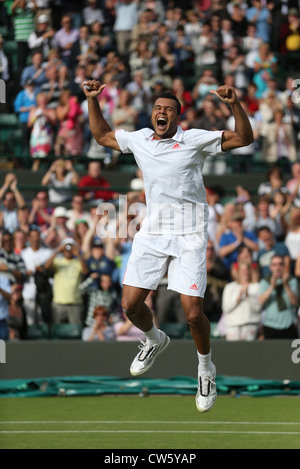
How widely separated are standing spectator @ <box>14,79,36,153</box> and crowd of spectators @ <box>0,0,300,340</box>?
0.09 ft

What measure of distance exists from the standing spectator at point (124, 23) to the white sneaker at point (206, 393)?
12380 millimetres

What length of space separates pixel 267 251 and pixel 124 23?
7.88 m

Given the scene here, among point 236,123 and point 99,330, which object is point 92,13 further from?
point 236,123

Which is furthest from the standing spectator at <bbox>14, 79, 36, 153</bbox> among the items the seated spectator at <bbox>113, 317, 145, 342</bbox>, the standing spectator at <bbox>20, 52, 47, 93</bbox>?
the seated spectator at <bbox>113, 317, 145, 342</bbox>

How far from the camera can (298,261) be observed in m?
15.0

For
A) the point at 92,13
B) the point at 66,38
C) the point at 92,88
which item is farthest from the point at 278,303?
the point at 92,13

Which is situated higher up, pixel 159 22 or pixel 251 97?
pixel 159 22

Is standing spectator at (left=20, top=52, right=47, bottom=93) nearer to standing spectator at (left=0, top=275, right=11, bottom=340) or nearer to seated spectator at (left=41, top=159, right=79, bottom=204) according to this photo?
seated spectator at (left=41, top=159, right=79, bottom=204)

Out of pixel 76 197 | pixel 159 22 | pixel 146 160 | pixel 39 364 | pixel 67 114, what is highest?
pixel 159 22

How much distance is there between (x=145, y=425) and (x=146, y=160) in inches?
167

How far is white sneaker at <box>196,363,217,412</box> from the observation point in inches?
352

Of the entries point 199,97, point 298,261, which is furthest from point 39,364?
point 199,97

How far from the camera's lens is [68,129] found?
1814 cm
